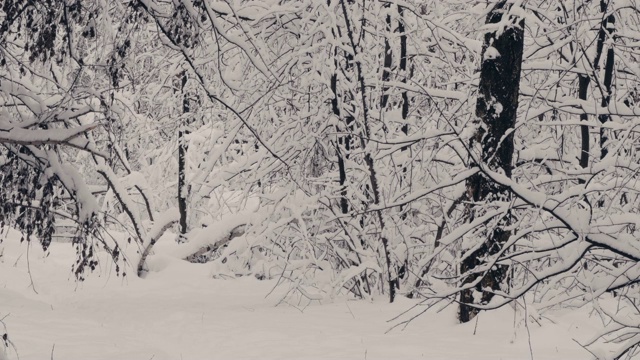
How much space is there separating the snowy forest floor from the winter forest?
4cm

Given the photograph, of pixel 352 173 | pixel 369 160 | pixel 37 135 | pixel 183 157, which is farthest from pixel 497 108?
pixel 183 157

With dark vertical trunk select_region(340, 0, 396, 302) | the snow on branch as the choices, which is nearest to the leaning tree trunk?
dark vertical trunk select_region(340, 0, 396, 302)

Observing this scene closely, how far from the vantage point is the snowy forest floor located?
6.51m

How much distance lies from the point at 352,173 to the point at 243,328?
2.75 metres

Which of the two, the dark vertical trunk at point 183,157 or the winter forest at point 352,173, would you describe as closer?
the winter forest at point 352,173

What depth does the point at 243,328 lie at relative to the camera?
26.6 ft

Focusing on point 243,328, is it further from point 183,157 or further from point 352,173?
point 183,157

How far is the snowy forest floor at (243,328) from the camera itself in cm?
651

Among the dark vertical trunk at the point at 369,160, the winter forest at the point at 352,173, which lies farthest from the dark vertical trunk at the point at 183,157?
the dark vertical trunk at the point at 369,160

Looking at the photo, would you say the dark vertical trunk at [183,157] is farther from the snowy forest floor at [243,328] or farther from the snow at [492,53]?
the snow at [492,53]

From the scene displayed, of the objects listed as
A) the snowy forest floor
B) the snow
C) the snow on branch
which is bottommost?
the snowy forest floor

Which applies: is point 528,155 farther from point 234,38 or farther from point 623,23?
point 234,38

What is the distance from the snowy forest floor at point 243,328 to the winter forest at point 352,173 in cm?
4

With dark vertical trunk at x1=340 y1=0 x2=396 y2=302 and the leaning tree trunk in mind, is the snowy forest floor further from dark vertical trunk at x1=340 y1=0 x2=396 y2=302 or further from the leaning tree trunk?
the leaning tree trunk
